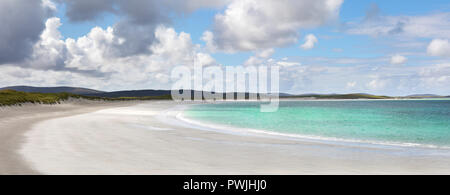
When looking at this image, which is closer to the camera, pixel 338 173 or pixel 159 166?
pixel 338 173

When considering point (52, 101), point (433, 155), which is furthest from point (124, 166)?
point (52, 101)

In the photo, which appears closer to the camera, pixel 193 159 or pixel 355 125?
pixel 193 159

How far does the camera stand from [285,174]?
30.2ft

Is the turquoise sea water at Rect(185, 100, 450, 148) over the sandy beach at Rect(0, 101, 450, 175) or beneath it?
beneath

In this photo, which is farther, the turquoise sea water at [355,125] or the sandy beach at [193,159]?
the turquoise sea water at [355,125]

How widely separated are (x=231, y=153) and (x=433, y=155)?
8.97 m

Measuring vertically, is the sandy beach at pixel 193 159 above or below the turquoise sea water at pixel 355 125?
above

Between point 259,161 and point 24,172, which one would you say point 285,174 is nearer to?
point 259,161

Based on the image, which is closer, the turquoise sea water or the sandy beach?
the sandy beach

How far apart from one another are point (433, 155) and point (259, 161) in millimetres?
8395

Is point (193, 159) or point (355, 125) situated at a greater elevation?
point (193, 159)
